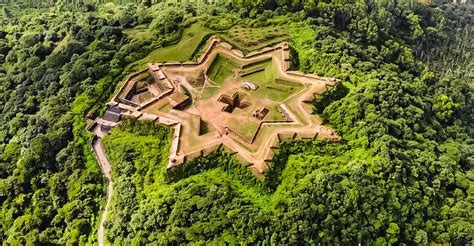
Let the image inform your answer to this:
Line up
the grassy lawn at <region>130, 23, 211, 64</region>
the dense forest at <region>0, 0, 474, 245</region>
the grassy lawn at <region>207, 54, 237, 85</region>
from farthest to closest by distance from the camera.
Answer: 1. the grassy lawn at <region>130, 23, 211, 64</region>
2. the grassy lawn at <region>207, 54, 237, 85</region>
3. the dense forest at <region>0, 0, 474, 245</region>

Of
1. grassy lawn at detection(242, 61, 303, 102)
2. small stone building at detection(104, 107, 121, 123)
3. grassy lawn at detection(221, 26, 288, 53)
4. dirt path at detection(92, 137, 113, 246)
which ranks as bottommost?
dirt path at detection(92, 137, 113, 246)

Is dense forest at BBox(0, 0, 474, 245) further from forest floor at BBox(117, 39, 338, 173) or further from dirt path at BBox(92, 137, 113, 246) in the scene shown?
forest floor at BBox(117, 39, 338, 173)

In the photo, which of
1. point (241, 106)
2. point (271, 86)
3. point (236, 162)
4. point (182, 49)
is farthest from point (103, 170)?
point (182, 49)

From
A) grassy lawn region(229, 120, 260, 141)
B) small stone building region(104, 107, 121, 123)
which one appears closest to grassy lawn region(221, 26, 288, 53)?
grassy lawn region(229, 120, 260, 141)

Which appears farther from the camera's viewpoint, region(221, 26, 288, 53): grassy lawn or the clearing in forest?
region(221, 26, 288, 53): grassy lawn

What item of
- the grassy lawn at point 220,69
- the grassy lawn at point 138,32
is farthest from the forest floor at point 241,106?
the grassy lawn at point 138,32

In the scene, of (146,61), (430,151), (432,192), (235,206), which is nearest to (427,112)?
(430,151)

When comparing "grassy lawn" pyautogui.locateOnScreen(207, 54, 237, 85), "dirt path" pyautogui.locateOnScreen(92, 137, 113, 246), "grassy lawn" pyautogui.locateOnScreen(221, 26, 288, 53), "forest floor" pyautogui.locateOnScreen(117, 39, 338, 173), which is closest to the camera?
"dirt path" pyautogui.locateOnScreen(92, 137, 113, 246)

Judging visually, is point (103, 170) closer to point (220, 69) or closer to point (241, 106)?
point (241, 106)
